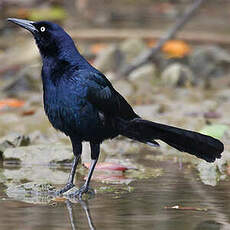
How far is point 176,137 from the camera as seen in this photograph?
5297 mm

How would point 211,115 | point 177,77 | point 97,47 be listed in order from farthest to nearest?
point 97,47
point 177,77
point 211,115

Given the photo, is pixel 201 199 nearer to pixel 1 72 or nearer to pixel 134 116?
pixel 134 116

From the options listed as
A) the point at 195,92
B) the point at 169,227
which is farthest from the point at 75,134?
the point at 195,92

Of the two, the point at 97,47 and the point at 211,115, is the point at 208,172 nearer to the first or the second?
the point at 211,115

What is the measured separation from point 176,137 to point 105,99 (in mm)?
521

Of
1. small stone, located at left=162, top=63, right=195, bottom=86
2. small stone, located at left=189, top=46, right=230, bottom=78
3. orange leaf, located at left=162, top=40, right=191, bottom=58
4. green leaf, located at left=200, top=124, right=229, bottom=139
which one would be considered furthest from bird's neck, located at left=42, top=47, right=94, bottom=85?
orange leaf, located at left=162, top=40, right=191, bottom=58

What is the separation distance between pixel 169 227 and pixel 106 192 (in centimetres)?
106

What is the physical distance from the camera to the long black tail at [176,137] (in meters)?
5.16

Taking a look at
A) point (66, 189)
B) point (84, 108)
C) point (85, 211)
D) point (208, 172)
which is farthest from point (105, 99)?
point (208, 172)

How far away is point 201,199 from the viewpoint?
16.0ft

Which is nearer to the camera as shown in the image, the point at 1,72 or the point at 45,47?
the point at 45,47

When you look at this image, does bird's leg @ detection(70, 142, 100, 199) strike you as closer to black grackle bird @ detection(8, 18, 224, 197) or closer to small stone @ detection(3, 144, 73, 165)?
black grackle bird @ detection(8, 18, 224, 197)

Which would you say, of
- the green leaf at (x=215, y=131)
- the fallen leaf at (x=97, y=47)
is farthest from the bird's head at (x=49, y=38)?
the fallen leaf at (x=97, y=47)

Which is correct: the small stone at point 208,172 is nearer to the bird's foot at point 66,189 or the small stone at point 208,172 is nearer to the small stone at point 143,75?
the bird's foot at point 66,189
